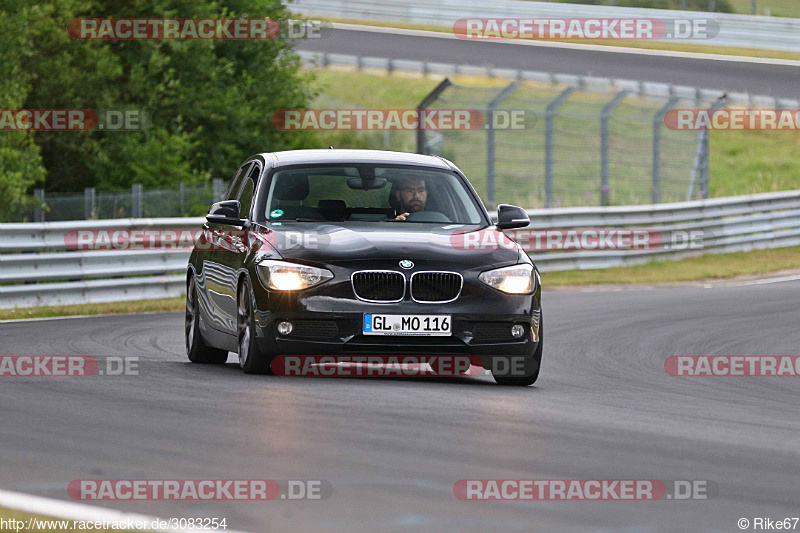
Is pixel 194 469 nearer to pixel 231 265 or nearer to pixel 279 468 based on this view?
pixel 279 468

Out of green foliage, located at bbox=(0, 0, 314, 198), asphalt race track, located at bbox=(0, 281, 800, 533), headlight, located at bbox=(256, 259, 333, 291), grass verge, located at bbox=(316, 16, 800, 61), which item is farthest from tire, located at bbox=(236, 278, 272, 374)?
grass verge, located at bbox=(316, 16, 800, 61)

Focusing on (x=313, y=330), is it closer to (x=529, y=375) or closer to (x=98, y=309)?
(x=529, y=375)

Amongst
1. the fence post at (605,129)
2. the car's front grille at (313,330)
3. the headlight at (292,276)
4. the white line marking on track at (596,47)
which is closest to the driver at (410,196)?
the headlight at (292,276)

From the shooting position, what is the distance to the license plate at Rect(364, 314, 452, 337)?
9.94m

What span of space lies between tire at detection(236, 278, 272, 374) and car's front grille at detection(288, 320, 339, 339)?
33 centimetres

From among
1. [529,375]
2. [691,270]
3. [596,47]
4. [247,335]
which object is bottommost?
[691,270]

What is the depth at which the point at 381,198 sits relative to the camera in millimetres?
11328

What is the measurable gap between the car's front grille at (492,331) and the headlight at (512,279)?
221mm

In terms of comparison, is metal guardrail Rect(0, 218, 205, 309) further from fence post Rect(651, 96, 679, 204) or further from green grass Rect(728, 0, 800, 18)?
green grass Rect(728, 0, 800, 18)

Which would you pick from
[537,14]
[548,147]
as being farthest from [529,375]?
[537,14]

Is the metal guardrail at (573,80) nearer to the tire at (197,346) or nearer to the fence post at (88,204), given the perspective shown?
the fence post at (88,204)

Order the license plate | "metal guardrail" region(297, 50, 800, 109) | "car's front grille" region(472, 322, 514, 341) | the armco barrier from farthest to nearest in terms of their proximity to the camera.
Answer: "metal guardrail" region(297, 50, 800, 109) < the armco barrier < "car's front grille" region(472, 322, 514, 341) < the license plate

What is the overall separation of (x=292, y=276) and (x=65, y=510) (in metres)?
4.54

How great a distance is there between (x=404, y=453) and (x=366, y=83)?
127 feet
